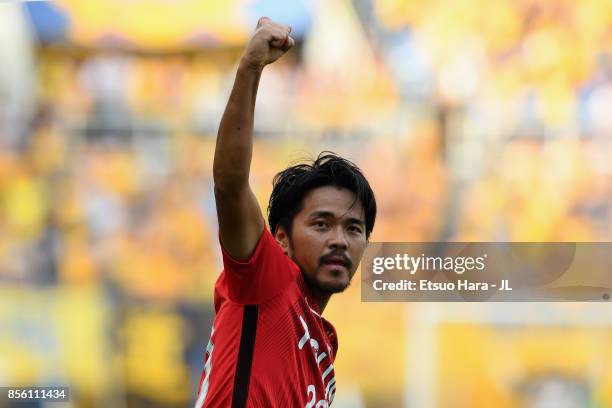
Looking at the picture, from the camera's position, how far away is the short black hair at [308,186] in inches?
84.6

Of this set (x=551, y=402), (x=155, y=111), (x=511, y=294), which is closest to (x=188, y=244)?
(x=155, y=111)

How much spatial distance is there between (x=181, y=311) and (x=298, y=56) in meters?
1.13

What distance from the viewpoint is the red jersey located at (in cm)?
186

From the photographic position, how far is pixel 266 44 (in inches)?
70.6

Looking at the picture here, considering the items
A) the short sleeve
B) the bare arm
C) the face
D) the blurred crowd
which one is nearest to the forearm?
the bare arm

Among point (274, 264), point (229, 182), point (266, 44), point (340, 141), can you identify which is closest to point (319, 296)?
point (274, 264)

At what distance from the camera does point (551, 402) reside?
3.95 m

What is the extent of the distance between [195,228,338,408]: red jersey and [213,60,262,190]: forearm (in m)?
0.14

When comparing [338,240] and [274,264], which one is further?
[338,240]

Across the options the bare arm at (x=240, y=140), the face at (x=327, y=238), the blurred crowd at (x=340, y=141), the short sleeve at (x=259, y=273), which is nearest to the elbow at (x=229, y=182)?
the bare arm at (x=240, y=140)

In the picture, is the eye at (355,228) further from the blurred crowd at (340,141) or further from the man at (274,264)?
the blurred crowd at (340,141)

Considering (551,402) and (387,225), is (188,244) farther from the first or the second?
(551,402)

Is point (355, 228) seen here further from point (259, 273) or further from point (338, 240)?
point (259, 273)

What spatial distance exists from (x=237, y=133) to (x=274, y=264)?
10.3 inches
